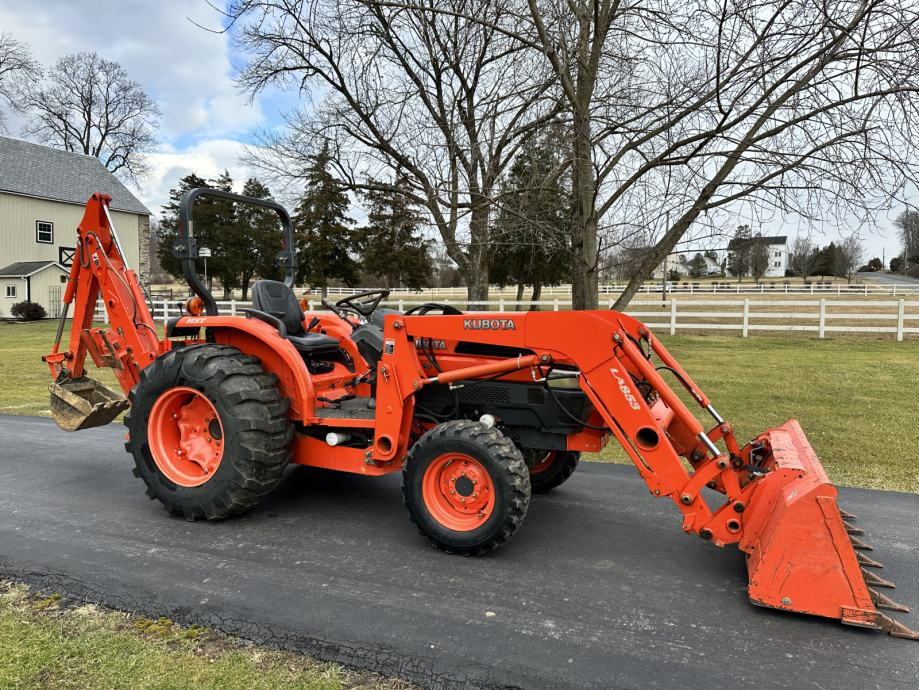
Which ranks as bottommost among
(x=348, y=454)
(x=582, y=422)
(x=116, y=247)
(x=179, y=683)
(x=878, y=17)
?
(x=179, y=683)

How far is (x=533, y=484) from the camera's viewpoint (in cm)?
474

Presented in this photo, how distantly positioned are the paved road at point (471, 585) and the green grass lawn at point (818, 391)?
123cm

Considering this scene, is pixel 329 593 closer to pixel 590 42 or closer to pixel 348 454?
pixel 348 454

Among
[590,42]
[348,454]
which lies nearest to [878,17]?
[590,42]

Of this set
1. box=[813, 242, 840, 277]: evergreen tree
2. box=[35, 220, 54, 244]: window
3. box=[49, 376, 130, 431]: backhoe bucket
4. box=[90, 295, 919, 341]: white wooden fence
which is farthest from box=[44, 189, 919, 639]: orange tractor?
box=[813, 242, 840, 277]: evergreen tree

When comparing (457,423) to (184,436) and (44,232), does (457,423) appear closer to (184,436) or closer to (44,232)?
(184,436)

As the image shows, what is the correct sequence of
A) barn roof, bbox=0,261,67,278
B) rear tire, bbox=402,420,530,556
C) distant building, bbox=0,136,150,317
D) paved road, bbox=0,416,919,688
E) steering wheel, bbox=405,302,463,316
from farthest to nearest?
distant building, bbox=0,136,150,317, barn roof, bbox=0,261,67,278, steering wheel, bbox=405,302,463,316, rear tire, bbox=402,420,530,556, paved road, bbox=0,416,919,688

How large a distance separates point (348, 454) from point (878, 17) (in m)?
5.41

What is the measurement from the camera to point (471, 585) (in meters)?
3.31

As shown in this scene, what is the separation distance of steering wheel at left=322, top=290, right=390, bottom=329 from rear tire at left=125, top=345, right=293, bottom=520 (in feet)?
3.04

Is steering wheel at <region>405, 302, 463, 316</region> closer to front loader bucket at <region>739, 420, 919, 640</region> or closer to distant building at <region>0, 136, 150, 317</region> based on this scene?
front loader bucket at <region>739, 420, 919, 640</region>

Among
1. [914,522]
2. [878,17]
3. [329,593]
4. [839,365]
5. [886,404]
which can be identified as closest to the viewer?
[329,593]

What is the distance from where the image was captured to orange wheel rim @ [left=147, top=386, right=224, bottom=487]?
4346 millimetres

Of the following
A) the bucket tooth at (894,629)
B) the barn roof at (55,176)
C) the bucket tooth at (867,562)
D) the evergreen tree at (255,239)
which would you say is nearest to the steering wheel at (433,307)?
the bucket tooth at (867,562)
